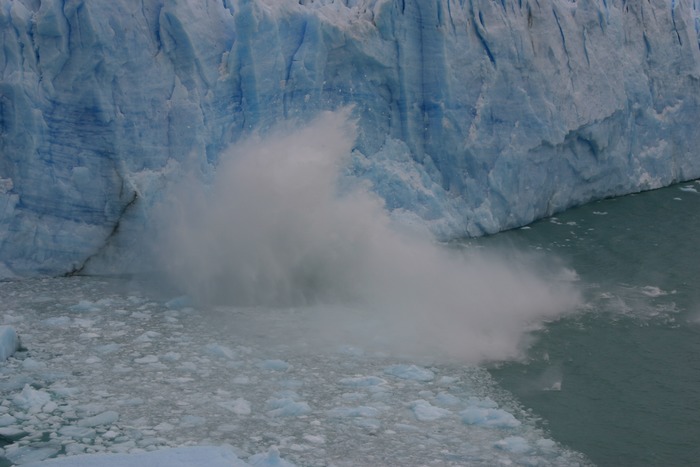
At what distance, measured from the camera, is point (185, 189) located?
7059 mm

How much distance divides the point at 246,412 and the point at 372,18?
461cm

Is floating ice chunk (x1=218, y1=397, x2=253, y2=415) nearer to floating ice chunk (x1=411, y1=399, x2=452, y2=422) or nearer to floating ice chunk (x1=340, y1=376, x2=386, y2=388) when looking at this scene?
floating ice chunk (x1=340, y1=376, x2=386, y2=388)

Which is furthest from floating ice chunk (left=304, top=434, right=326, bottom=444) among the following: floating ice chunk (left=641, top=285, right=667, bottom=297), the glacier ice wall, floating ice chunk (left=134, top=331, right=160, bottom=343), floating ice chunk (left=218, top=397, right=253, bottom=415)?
floating ice chunk (left=641, top=285, right=667, bottom=297)

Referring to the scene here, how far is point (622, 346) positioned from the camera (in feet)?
19.8

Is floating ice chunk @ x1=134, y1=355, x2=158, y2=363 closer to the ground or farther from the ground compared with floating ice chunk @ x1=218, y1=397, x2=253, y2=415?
farther from the ground

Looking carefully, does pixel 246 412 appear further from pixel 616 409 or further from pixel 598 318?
pixel 598 318

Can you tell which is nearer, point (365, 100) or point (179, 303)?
point (179, 303)

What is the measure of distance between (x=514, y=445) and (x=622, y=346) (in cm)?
182

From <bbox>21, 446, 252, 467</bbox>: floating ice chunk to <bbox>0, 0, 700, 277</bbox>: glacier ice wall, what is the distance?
9.67 ft

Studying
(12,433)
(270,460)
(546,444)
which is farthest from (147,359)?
(546,444)

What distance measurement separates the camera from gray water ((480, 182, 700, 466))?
482cm

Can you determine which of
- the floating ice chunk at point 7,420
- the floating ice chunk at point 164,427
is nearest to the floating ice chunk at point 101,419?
the floating ice chunk at point 164,427

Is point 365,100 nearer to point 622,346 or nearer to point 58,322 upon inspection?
point 622,346

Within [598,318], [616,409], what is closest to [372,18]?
[598,318]
